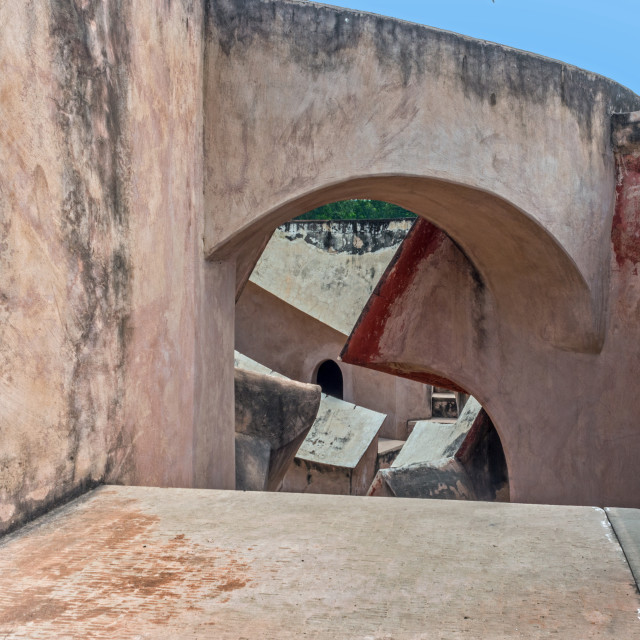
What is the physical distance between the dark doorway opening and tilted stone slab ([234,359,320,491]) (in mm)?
9010

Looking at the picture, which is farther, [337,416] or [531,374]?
[337,416]

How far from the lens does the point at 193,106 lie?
140 inches

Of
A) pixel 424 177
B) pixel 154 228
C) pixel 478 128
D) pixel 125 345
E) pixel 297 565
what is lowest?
pixel 297 565

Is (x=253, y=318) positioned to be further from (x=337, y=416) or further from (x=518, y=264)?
(x=518, y=264)

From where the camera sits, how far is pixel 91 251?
237cm

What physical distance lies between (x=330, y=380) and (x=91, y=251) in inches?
546

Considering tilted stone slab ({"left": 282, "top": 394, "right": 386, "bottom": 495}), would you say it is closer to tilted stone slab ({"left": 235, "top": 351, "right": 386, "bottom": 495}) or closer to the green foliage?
tilted stone slab ({"left": 235, "top": 351, "right": 386, "bottom": 495})

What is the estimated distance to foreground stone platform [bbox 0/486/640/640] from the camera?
144cm

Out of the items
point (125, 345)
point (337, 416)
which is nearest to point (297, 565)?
point (125, 345)

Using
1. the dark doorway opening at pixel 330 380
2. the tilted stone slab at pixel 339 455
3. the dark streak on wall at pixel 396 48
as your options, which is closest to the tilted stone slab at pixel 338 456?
the tilted stone slab at pixel 339 455

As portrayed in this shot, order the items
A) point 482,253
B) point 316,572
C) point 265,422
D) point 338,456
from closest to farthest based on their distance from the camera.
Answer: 1. point 316,572
2. point 482,253
3. point 265,422
4. point 338,456

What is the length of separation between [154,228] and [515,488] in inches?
153

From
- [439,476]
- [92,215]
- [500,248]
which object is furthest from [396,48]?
→ [439,476]

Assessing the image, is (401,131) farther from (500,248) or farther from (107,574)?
(107,574)
